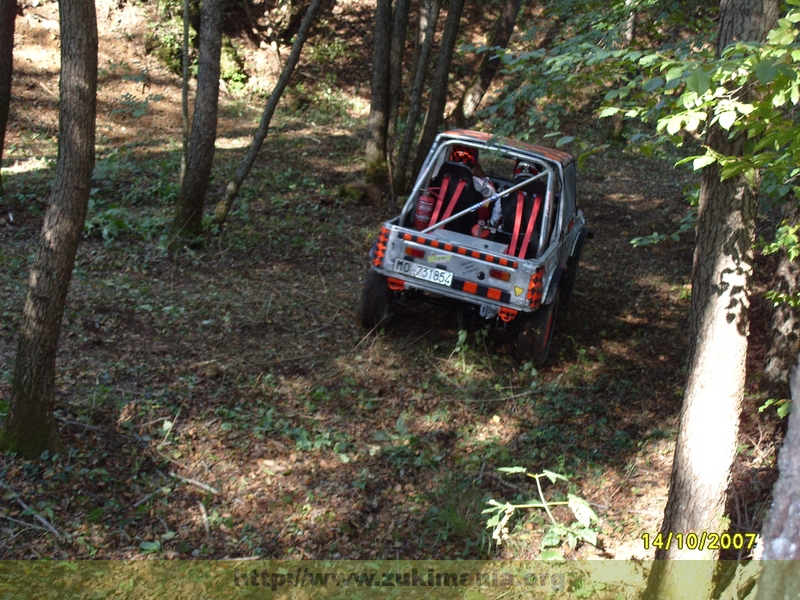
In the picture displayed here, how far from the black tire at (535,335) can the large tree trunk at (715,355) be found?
9.80 ft

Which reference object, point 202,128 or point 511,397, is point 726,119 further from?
point 202,128

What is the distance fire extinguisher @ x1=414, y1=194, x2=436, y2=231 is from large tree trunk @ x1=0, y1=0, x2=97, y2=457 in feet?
12.4

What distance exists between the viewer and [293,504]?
16.1ft

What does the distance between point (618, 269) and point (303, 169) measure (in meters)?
6.56

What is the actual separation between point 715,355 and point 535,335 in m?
3.18

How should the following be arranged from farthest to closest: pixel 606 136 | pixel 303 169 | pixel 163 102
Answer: pixel 606 136
pixel 163 102
pixel 303 169

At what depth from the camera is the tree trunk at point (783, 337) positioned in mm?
5934

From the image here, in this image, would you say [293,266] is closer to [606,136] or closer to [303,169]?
[303,169]

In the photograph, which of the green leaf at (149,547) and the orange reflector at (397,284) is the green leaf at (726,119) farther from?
the orange reflector at (397,284)

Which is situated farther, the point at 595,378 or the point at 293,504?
the point at 595,378

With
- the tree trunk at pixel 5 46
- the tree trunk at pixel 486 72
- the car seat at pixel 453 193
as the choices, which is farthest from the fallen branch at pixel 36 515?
the tree trunk at pixel 486 72

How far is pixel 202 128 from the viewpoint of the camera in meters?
9.28

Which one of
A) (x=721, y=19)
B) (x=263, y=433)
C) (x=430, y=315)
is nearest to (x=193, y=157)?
(x=430, y=315)

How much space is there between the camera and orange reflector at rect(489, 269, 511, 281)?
6.48 metres
